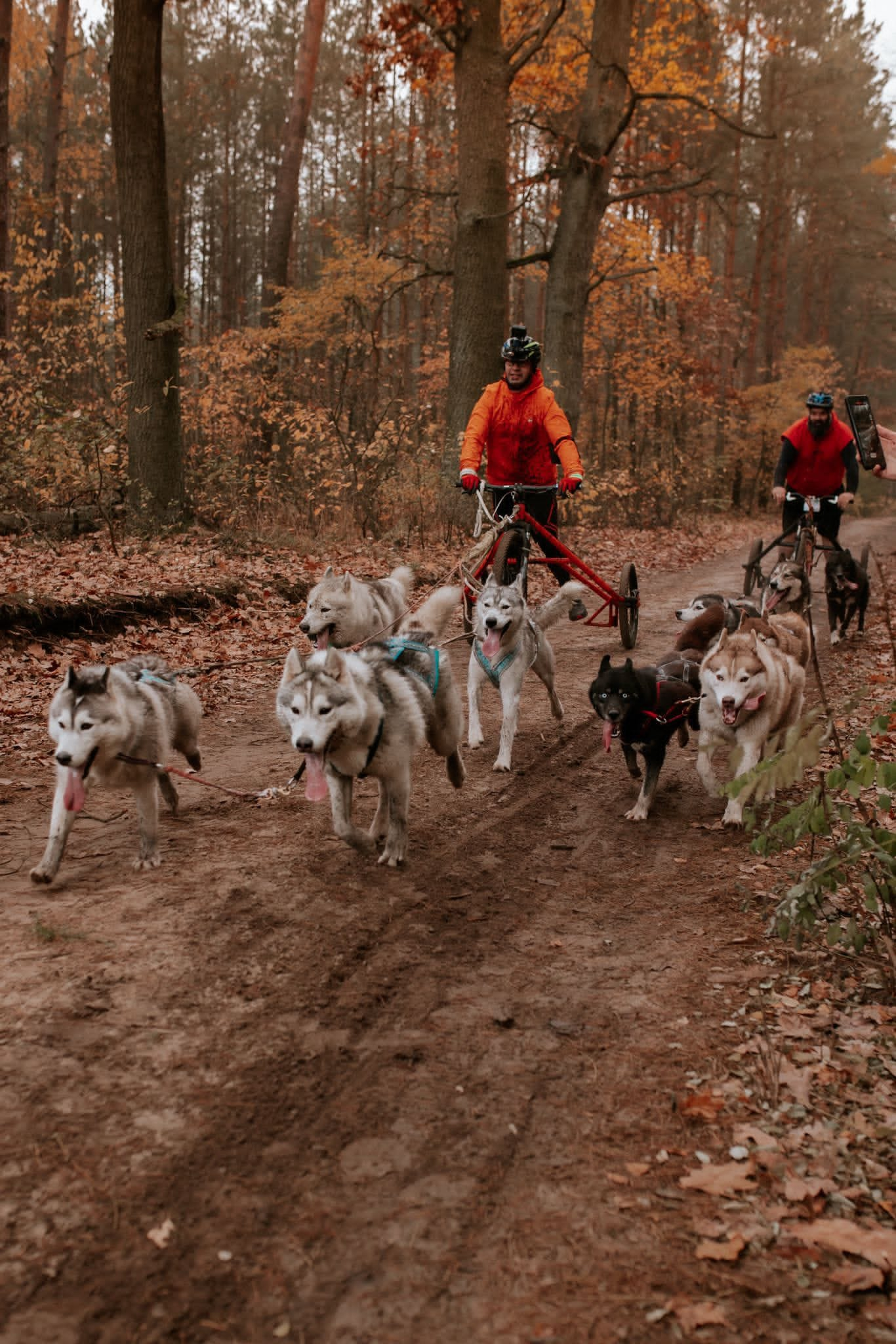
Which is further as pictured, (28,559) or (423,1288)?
(28,559)

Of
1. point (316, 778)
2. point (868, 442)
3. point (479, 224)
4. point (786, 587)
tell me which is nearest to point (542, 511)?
point (786, 587)

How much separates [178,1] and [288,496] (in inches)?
300

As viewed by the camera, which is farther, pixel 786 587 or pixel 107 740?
pixel 786 587

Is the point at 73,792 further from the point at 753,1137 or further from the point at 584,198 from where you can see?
the point at 584,198

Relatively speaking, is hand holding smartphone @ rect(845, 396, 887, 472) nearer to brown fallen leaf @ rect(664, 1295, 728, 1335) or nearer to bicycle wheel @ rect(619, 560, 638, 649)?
brown fallen leaf @ rect(664, 1295, 728, 1335)

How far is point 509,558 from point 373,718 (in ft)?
11.6

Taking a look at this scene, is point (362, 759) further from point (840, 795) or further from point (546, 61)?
point (546, 61)

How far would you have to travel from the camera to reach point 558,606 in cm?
732

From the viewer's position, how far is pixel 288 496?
15.1 m

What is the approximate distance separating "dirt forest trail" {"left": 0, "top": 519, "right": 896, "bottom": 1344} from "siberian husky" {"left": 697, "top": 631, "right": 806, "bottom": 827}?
0.55m

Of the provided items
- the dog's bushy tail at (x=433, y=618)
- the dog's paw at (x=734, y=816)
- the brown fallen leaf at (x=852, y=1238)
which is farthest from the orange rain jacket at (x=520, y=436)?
the brown fallen leaf at (x=852, y=1238)

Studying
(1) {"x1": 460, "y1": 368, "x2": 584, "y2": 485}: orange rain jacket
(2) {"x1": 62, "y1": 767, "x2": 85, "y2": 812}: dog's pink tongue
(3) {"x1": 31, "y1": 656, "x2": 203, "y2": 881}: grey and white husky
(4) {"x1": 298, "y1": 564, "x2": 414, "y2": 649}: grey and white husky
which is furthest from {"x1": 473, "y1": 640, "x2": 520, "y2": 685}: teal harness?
(2) {"x1": 62, "y1": 767, "x2": 85, "y2": 812}: dog's pink tongue

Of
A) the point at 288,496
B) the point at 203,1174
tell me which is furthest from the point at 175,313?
the point at 203,1174

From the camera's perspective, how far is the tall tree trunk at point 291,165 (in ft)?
61.2
